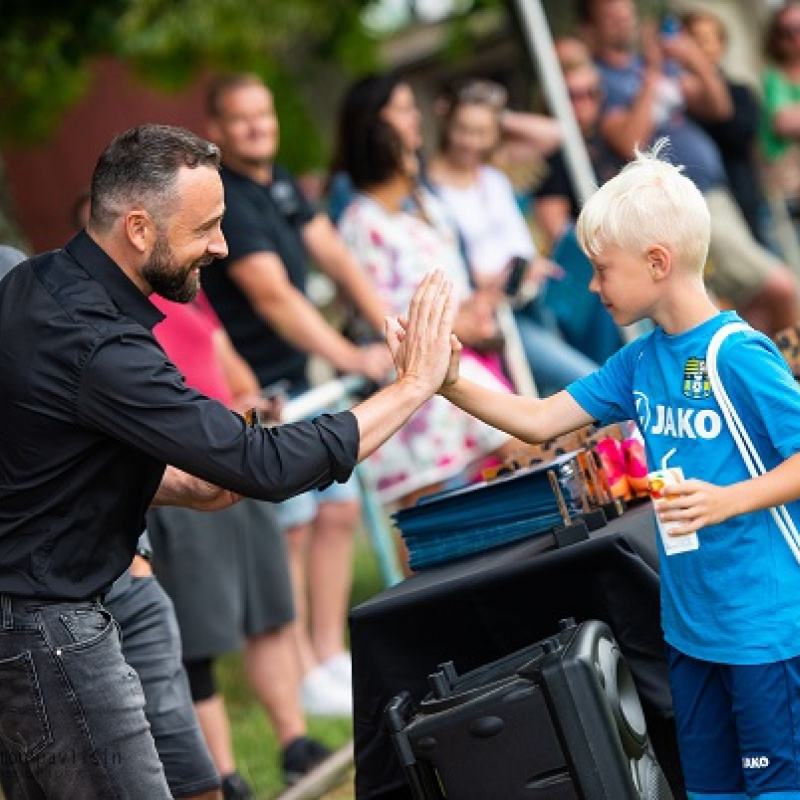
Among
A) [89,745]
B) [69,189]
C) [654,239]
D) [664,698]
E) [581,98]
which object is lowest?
[664,698]

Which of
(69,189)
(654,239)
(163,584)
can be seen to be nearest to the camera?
(654,239)

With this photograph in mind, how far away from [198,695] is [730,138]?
17.3 ft

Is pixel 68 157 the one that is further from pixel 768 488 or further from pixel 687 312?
pixel 768 488

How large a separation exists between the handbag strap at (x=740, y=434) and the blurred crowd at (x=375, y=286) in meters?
1.57

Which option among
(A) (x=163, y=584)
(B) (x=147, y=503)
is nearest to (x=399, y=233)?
(A) (x=163, y=584)

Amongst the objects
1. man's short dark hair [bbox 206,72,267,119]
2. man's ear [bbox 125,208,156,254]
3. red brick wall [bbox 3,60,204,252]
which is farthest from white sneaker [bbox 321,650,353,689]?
red brick wall [bbox 3,60,204,252]

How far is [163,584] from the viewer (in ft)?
17.6

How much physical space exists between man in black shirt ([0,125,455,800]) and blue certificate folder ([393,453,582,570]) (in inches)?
26.9

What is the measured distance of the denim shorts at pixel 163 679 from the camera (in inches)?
170

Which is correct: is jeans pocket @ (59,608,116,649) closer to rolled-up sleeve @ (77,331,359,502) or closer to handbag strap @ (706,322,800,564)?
rolled-up sleeve @ (77,331,359,502)

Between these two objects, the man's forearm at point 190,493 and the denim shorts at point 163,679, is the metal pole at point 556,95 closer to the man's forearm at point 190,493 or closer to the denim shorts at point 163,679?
the denim shorts at point 163,679

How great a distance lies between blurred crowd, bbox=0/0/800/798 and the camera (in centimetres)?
559

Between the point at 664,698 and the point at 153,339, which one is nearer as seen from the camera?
the point at 153,339

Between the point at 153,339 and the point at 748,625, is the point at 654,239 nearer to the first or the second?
the point at 748,625
